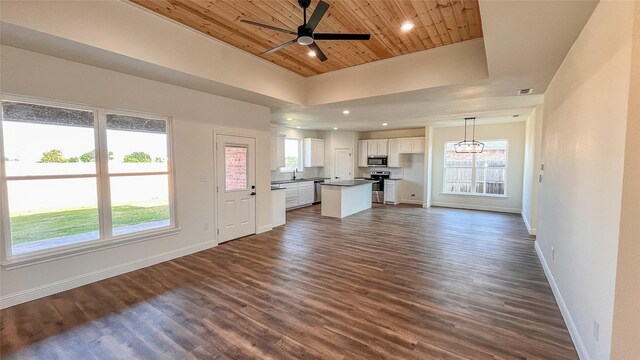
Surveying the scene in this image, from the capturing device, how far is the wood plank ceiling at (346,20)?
8.95 ft

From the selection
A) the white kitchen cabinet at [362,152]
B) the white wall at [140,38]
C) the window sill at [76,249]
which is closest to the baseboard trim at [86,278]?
the window sill at [76,249]

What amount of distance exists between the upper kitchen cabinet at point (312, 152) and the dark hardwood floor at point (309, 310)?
16.9 feet

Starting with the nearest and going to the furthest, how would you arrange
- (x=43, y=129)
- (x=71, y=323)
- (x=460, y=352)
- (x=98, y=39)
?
(x=460, y=352), (x=71, y=323), (x=98, y=39), (x=43, y=129)

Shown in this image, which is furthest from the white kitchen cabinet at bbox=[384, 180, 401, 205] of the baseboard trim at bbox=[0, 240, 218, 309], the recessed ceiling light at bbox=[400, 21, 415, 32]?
the baseboard trim at bbox=[0, 240, 218, 309]

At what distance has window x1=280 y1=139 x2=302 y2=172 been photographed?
8.95 m

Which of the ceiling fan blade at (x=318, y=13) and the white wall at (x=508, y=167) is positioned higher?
the ceiling fan blade at (x=318, y=13)

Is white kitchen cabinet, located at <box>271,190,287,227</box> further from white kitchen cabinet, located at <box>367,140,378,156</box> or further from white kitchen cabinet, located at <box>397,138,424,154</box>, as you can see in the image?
white kitchen cabinet, located at <box>397,138,424,154</box>

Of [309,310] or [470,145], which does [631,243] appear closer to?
[309,310]

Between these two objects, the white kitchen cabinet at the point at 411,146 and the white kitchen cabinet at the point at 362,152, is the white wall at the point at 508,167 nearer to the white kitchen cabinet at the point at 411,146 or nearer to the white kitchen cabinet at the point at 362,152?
the white kitchen cabinet at the point at 411,146

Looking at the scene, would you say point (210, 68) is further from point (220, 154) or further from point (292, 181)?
point (292, 181)

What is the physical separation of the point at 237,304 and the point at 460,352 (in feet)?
6.78

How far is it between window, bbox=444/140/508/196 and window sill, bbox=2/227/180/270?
8.17 m

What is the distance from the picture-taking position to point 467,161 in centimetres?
838

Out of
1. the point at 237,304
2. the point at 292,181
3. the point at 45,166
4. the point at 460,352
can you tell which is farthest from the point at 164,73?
the point at 292,181
